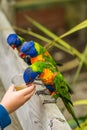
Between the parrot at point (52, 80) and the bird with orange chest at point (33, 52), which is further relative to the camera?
the bird with orange chest at point (33, 52)

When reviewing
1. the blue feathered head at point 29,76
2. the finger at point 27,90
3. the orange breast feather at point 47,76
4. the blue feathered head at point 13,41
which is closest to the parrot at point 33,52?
the blue feathered head at point 13,41

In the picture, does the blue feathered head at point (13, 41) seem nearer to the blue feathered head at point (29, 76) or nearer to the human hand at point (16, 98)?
the blue feathered head at point (29, 76)

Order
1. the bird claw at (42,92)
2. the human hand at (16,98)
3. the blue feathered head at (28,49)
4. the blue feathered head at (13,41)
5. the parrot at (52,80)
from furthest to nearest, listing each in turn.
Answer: the blue feathered head at (13,41), the blue feathered head at (28,49), the bird claw at (42,92), the parrot at (52,80), the human hand at (16,98)

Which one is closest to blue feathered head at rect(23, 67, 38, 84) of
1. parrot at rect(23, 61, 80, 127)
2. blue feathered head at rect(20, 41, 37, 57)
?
parrot at rect(23, 61, 80, 127)

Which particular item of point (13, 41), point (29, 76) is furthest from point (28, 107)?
point (13, 41)

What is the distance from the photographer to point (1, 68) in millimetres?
2891

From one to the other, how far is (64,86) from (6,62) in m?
0.65

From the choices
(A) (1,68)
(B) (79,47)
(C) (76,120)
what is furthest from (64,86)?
(B) (79,47)

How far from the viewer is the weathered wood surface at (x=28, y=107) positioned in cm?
200

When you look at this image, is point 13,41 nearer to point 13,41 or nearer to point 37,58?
point 13,41

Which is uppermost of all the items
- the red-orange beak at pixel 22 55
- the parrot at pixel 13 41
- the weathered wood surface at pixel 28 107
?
the parrot at pixel 13 41

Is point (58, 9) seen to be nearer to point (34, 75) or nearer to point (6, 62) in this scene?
point (6, 62)

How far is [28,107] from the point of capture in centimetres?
228

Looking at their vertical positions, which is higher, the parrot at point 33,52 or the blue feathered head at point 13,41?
the blue feathered head at point 13,41
